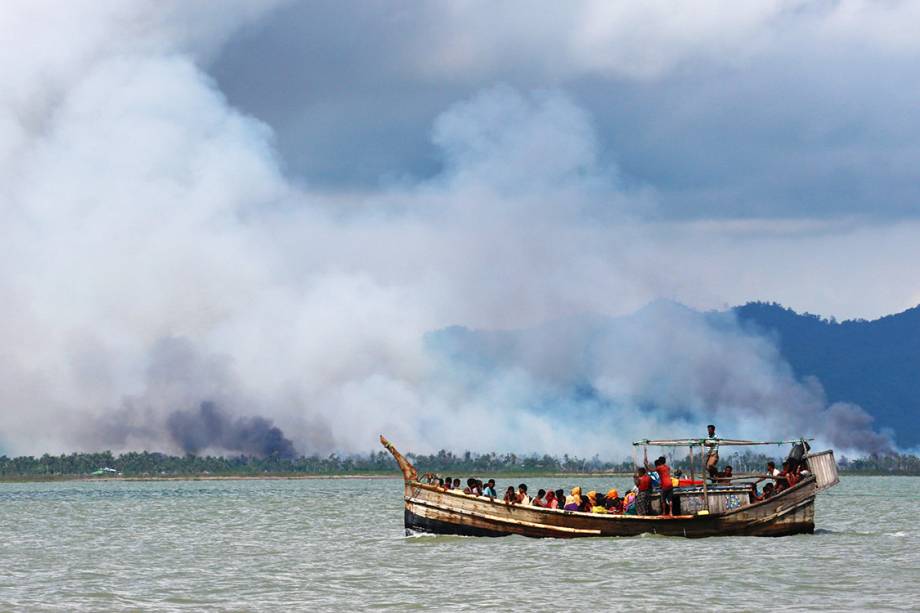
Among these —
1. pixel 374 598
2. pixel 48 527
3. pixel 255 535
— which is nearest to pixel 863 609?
pixel 374 598

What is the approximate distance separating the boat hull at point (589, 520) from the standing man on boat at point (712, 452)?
8.08 ft

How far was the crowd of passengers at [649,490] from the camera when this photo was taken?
58219 mm

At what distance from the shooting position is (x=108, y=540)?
3002 inches

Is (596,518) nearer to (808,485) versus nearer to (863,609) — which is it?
(808,485)

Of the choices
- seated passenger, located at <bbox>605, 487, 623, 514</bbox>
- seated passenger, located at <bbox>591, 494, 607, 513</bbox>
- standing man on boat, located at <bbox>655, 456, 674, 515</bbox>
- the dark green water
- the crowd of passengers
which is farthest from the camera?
seated passenger, located at <bbox>605, 487, 623, 514</bbox>

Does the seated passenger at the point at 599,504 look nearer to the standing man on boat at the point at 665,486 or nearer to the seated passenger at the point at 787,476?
the standing man on boat at the point at 665,486

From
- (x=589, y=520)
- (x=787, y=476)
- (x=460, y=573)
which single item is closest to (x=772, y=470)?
(x=787, y=476)

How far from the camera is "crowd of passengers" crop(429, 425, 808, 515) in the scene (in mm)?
58219

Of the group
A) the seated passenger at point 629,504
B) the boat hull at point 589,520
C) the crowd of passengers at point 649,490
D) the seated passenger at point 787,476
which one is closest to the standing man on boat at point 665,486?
the crowd of passengers at point 649,490

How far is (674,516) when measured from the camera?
58.1 metres

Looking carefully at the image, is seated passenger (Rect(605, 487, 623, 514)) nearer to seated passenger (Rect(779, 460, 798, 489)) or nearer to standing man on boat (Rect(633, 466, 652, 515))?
standing man on boat (Rect(633, 466, 652, 515))

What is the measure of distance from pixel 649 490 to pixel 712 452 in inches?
148

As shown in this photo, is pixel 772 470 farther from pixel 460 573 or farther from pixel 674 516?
pixel 460 573

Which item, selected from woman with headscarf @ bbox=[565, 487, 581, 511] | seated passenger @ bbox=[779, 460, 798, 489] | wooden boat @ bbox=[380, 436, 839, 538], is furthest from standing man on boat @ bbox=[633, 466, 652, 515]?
seated passenger @ bbox=[779, 460, 798, 489]
